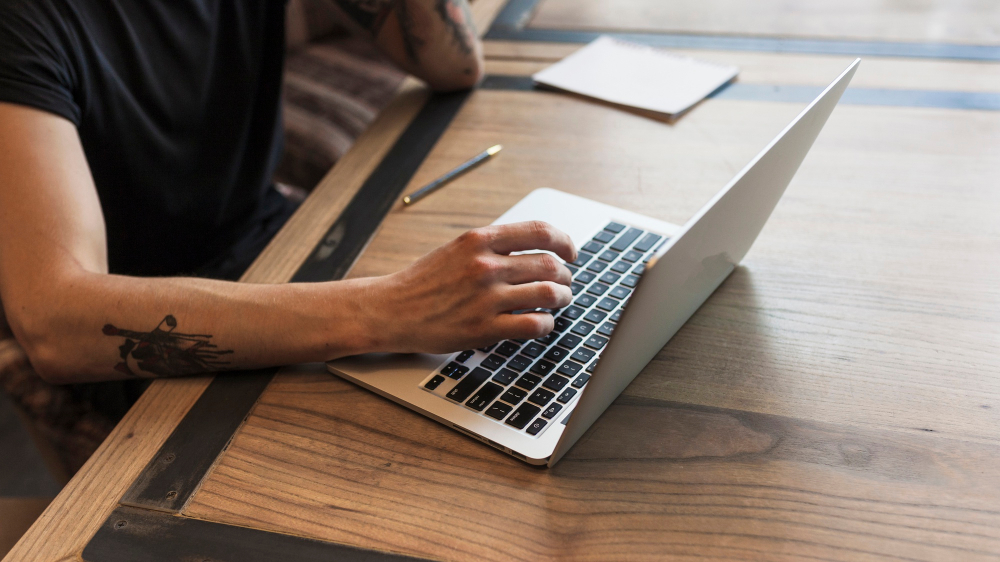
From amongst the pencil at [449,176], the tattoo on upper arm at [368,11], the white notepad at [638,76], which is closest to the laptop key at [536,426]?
the pencil at [449,176]

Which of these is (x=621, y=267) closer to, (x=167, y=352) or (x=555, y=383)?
(x=555, y=383)

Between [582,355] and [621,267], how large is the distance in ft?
0.48

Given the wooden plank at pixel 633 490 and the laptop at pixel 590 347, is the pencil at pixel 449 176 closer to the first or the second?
the laptop at pixel 590 347

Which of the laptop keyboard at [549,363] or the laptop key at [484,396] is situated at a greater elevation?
the laptop key at [484,396]

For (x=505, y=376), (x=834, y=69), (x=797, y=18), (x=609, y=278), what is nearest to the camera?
(x=505, y=376)

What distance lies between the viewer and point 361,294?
64cm

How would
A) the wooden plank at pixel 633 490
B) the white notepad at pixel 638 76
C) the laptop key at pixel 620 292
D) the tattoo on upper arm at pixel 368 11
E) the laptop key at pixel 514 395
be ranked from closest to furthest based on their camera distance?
the wooden plank at pixel 633 490 < the laptop key at pixel 514 395 < the laptop key at pixel 620 292 < the white notepad at pixel 638 76 < the tattoo on upper arm at pixel 368 11

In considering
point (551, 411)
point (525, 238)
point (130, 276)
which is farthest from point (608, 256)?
point (130, 276)

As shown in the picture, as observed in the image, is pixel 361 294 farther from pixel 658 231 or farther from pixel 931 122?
pixel 931 122

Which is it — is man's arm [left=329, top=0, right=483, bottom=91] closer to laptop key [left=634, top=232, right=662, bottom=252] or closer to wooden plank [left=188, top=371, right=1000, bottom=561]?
laptop key [left=634, top=232, right=662, bottom=252]

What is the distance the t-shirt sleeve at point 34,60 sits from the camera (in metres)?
0.68

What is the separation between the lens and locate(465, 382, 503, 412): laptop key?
555mm

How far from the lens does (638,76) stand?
3.48 ft

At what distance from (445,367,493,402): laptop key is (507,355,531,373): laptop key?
0.07 feet
